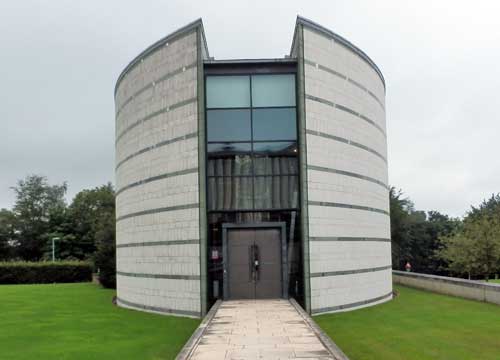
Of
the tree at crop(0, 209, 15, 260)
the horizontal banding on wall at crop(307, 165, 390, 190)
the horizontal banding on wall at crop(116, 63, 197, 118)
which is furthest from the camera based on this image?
the tree at crop(0, 209, 15, 260)

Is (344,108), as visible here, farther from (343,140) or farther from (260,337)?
(260,337)

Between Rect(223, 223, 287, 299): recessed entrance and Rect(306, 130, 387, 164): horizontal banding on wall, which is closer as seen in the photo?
Rect(223, 223, 287, 299): recessed entrance

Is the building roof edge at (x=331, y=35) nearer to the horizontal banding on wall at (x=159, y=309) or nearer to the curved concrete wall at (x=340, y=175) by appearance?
the curved concrete wall at (x=340, y=175)

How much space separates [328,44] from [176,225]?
7811mm

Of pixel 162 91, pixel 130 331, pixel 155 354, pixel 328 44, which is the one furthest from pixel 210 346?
pixel 328 44

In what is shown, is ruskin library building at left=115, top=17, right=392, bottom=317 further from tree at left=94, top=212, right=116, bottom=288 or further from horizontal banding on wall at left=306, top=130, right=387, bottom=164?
tree at left=94, top=212, right=116, bottom=288

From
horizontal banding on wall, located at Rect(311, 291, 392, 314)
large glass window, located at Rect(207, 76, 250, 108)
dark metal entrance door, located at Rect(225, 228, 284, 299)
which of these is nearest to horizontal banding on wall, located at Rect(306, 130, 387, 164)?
large glass window, located at Rect(207, 76, 250, 108)

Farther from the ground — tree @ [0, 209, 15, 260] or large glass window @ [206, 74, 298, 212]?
large glass window @ [206, 74, 298, 212]

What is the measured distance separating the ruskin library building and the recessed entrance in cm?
3

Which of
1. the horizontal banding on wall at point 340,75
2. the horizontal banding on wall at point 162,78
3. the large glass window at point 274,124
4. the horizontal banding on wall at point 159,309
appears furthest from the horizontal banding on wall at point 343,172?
the horizontal banding on wall at point 159,309

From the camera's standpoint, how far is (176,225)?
637 inches

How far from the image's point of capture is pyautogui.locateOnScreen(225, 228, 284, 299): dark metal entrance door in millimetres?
16172

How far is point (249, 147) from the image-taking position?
53.9ft

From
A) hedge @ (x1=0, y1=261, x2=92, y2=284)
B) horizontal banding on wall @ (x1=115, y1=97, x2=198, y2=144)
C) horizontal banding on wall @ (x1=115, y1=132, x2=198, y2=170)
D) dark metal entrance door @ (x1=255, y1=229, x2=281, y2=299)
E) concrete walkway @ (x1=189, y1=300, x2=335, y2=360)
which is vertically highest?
horizontal banding on wall @ (x1=115, y1=97, x2=198, y2=144)
